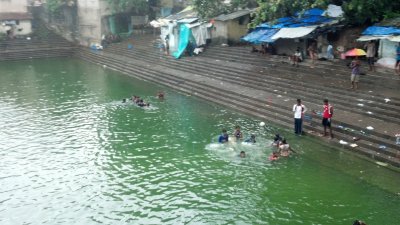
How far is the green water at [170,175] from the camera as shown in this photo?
10734mm

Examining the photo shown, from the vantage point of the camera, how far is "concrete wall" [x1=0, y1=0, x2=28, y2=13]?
148 ft

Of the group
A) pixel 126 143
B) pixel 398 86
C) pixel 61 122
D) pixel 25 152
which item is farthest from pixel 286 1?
pixel 25 152

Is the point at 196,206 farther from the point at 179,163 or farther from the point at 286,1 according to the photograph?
the point at 286,1

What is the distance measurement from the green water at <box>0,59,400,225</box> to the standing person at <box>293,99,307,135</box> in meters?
0.52

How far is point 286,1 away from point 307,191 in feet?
43.8

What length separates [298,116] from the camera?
16078 millimetres

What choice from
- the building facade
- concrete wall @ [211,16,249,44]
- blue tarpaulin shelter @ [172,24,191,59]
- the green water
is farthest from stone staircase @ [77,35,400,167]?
the building facade

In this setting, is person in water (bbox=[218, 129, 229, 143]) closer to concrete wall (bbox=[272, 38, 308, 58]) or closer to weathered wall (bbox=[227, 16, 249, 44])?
concrete wall (bbox=[272, 38, 308, 58])

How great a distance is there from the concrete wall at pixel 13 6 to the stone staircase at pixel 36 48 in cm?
391

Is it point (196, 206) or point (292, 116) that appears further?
point (292, 116)

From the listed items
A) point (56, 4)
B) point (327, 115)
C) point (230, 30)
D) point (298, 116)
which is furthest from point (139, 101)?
point (56, 4)

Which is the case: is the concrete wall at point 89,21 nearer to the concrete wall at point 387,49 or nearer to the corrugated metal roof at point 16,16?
the corrugated metal roof at point 16,16

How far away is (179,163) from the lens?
14266 mm

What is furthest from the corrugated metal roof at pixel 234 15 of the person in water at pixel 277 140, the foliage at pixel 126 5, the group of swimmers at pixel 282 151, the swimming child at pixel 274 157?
the swimming child at pixel 274 157
